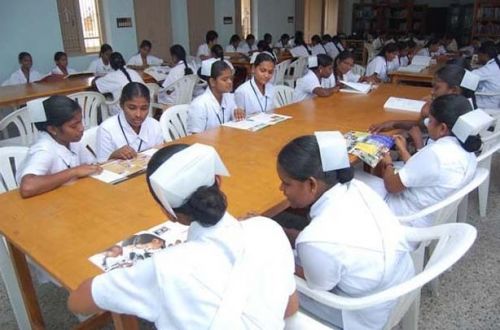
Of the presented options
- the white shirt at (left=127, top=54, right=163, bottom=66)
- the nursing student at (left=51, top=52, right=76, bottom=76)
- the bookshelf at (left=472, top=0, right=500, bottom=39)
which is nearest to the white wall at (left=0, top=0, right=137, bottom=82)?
the nursing student at (left=51, top=52, right=76, bottom=76)

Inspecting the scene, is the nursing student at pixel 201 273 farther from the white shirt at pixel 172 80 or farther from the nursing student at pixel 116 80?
the white shirt at pixel 172 80

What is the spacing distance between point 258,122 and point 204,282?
1.95 meters

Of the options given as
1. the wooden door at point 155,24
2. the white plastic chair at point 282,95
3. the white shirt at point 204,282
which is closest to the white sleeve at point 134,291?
the white shirt at point 204,282

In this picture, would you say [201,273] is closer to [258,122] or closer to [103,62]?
[258,122]

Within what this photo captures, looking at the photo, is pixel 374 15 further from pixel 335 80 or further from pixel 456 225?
Result: pixel 456 225

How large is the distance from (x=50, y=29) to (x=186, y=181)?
6.07m

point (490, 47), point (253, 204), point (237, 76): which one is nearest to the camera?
point (253, 204)

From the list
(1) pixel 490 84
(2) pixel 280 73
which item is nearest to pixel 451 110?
(1) pixel 490 84

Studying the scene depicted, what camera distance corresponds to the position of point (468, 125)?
1714 mm

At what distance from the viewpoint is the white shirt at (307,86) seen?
12.2ft

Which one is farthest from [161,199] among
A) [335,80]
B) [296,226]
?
[335,80]

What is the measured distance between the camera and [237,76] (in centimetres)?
662

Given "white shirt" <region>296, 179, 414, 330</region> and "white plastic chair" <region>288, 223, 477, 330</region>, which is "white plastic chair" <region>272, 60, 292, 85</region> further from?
"white shirt" <region>296, 179, 414, 330</region>

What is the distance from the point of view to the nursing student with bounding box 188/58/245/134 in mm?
2869
